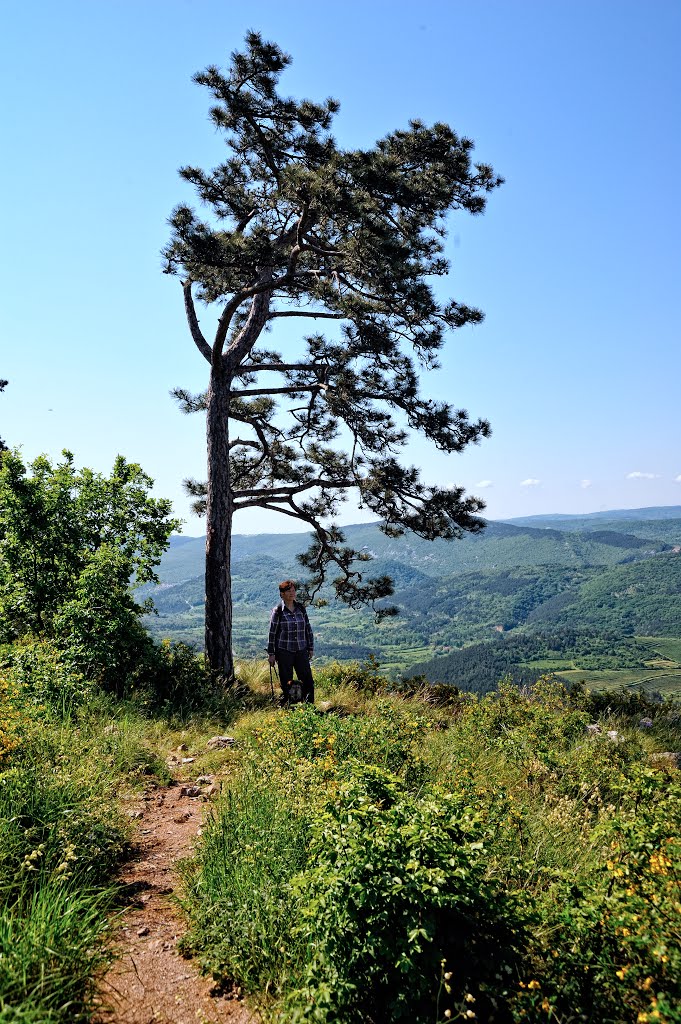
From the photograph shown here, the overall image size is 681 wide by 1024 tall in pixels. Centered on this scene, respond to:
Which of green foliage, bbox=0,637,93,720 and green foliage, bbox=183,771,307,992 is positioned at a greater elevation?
green foliage, bbox=0,637,93,720

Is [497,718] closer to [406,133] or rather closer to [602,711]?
[602,711]

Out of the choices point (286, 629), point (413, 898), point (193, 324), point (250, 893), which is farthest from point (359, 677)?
point (413, 898)

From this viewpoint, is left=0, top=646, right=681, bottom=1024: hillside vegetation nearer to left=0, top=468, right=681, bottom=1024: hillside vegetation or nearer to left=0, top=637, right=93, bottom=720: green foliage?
left=0, top=468, right=681, bottom=1024: hillside vegetation

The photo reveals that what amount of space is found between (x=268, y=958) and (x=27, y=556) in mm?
7153

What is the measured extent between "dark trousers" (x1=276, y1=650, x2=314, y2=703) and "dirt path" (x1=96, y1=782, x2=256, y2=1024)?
162 inches

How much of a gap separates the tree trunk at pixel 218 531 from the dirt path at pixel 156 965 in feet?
21.8

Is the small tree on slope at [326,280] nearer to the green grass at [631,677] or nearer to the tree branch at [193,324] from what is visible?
the tree branch at [193,324]

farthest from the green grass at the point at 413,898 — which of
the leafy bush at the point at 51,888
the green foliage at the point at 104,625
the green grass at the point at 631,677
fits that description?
the green grass at the point at 631,677

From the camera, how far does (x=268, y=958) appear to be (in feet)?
10.4

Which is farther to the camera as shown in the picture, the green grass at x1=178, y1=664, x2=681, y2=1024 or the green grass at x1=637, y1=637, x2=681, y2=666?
the green grass at x1=637, y1=637, x2=681, y2=666

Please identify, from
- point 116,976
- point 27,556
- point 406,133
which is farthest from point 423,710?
point 406,133

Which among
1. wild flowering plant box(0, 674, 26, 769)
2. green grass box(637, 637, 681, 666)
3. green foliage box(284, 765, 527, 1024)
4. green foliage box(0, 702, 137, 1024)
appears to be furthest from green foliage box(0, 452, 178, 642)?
green grass box(637, 637, 681, 666)

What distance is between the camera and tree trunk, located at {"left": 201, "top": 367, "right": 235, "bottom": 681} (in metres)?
11.4

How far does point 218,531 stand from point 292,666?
12.1 ft
